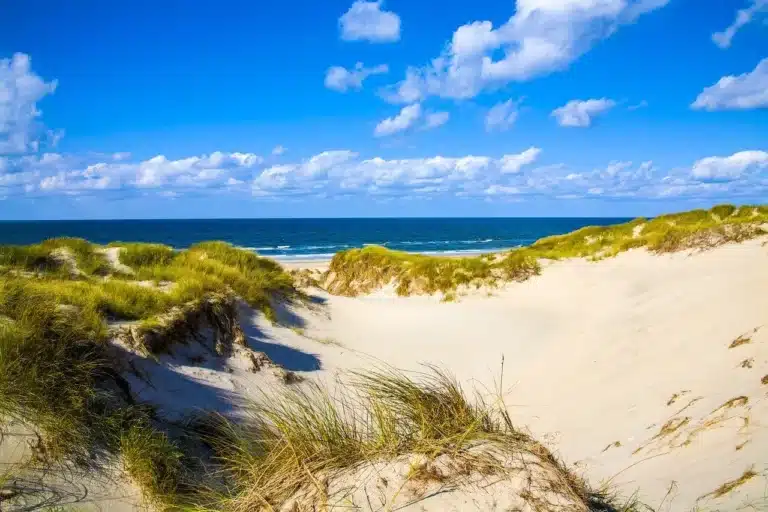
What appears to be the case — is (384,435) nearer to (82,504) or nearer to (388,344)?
(82,504)

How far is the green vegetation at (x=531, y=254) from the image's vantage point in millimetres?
15797

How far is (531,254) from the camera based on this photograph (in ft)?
59.7

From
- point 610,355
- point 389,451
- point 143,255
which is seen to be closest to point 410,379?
point 389,451

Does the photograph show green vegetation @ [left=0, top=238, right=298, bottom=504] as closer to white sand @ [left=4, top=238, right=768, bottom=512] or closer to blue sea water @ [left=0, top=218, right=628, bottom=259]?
white sand @ [left=4, top=238, right=768, bottom=512]

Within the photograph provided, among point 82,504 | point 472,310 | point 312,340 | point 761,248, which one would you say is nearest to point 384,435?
point 82,504

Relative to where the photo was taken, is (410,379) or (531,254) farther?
(531,254)

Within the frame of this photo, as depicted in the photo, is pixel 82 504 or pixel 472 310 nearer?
pixel 82 504

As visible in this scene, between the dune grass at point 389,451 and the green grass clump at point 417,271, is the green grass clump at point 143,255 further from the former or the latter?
the green grass clump at point 417,271

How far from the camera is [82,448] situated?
3.99 meters

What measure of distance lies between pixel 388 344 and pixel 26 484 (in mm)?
8548

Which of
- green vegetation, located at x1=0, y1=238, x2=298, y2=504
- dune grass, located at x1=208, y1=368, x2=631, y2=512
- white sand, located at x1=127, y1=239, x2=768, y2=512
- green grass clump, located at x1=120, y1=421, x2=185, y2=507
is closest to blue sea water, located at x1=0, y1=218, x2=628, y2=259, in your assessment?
green vegetation, located at x1=0, y1=238, x2=298, y2=504

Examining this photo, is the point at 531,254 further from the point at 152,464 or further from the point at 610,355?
the point at 152,464

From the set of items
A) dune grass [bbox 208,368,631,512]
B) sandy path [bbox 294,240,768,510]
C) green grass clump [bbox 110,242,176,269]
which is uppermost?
green grass clump [bbox 110,242,176,269]

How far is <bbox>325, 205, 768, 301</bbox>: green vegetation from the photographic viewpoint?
51.8 feet
